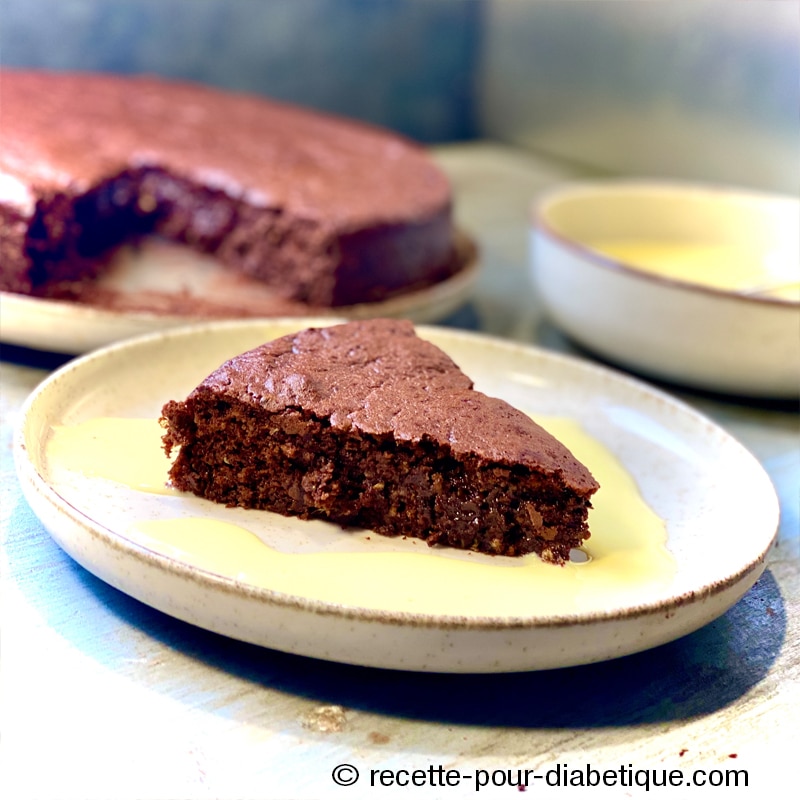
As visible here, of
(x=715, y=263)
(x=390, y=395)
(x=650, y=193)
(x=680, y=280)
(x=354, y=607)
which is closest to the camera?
(x=354, y=607)

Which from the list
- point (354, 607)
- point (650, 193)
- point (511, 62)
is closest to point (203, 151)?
point (650, 193)

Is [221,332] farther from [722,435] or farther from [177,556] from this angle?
[722,435]

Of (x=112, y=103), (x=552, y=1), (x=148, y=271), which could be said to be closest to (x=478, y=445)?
(x=148, y=271)

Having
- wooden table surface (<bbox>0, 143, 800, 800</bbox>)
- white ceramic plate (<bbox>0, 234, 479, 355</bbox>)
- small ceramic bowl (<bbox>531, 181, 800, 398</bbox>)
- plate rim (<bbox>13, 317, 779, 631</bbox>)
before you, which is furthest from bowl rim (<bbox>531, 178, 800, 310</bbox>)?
wooden table surface (<bbox>0, 143, 800, 800</bbox>)

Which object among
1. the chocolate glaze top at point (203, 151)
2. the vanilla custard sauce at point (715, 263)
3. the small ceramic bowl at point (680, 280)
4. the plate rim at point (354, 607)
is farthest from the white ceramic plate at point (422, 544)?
the chocolate glaze top at point (203, 151)

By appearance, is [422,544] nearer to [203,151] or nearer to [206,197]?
[206,197]

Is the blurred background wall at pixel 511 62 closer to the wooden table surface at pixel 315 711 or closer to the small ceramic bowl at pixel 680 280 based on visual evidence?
the small ceramic bowl at pixel 680 280

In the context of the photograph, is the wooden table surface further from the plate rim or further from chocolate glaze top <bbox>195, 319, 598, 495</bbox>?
chocolate glaze top <bbox>195, 319, 598, 495</bbox>
